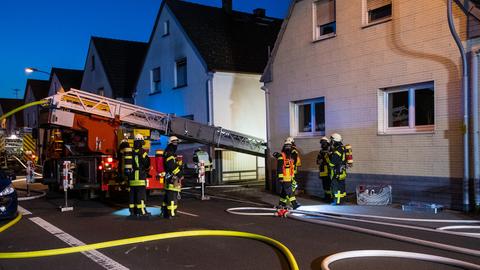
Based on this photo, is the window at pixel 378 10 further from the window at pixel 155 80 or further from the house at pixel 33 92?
the house at pixel 33 92

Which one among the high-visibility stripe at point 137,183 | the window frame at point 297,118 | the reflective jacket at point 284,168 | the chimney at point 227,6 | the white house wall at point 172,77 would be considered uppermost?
the chimney at point 227,6

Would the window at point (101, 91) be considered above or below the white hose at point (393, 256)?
above

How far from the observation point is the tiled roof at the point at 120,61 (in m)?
28.8

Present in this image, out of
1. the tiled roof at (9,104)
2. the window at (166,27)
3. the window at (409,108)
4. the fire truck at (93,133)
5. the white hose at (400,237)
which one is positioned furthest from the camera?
the tiled roof at (9,104)

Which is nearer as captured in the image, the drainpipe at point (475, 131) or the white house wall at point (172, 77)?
the drainpipe at point (475, 131)

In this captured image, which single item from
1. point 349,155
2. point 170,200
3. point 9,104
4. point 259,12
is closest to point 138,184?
point 170,200

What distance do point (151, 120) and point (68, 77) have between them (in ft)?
84.1

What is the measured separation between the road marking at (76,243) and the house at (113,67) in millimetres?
18713

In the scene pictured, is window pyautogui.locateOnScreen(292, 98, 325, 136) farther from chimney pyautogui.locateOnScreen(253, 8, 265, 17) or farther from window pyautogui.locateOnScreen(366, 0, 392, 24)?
chimney pyautogui.locateOnScreen(253, 8, 265, 17)

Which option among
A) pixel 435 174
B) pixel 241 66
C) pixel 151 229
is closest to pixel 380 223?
pixel 435 174

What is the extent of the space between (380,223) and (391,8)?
579 cm

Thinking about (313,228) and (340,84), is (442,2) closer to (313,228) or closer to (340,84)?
(340,84)

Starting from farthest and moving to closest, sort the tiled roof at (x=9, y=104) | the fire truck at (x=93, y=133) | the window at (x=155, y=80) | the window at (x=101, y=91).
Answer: the tiled roof at (x=9, y=104) → the window at (x=101, y=91) → the window at (x=155, y=80) → the fire truck at (x=93, y=133)

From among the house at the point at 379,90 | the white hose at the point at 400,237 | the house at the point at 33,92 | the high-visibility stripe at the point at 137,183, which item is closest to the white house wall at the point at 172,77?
the house at the point at 379,90
